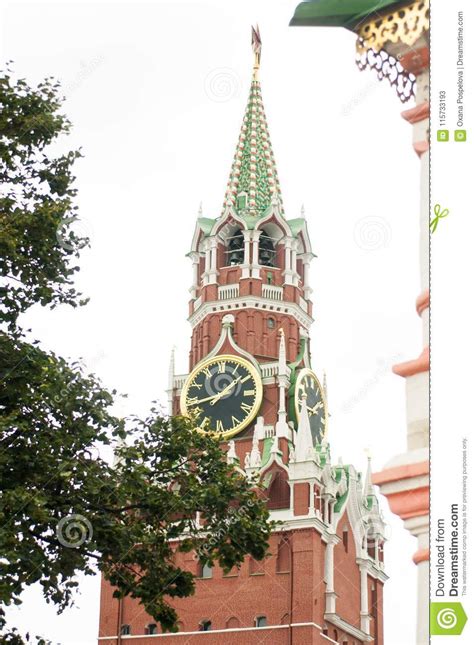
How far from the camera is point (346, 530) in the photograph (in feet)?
223

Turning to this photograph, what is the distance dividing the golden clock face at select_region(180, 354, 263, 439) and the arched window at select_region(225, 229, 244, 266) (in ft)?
22.8

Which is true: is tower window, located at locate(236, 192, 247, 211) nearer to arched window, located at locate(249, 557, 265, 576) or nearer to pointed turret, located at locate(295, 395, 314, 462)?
pointed turret, located at locate(295, 395, 314, 462)

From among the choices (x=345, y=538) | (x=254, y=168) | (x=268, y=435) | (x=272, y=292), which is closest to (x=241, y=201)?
(x=254, y=168)

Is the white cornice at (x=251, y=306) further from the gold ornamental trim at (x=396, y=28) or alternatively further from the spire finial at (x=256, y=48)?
the gold ornamental trim at (x=396, y=28)

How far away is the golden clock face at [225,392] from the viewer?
66.4 metres

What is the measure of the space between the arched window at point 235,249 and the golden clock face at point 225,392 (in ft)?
22.8

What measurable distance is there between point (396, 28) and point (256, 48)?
65.1 m

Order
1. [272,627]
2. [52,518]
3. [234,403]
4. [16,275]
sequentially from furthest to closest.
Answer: [234,403] < [272,627] < [16,275] < [52,518]

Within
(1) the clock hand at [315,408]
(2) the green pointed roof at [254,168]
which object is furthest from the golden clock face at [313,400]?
(2) the green pointed roof at [254,168]

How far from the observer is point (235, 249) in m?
73.5

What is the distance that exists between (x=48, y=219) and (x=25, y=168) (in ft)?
4.40

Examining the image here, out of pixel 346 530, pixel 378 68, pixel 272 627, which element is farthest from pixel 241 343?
pixel 378 68
